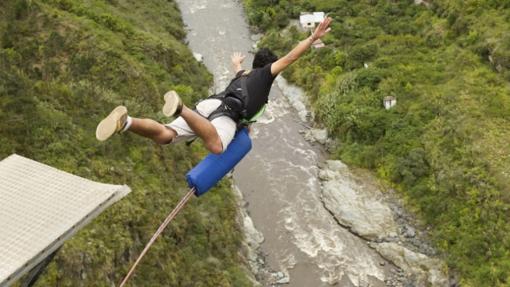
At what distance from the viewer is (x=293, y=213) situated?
1714 centimetres

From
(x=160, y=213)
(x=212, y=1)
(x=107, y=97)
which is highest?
(x=107, y=97)

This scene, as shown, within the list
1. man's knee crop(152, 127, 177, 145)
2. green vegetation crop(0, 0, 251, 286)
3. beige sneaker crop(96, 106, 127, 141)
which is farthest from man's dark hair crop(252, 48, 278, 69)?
green vegetation crop(0, 0, 251, 286)

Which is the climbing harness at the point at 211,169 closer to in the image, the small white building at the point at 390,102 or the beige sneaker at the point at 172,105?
the beige sneaker at the point at 172,105

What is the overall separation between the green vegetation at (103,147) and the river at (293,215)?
1481mm

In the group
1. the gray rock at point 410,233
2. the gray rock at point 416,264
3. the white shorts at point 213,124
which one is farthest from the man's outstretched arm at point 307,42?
the gray rock at point 410,233

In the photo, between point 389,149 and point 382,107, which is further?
point 382,107

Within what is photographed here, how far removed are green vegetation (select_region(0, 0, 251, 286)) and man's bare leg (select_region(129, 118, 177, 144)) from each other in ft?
13.9

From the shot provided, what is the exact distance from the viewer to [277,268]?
49.5ft

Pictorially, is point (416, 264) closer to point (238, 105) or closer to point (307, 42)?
point (238, 105)

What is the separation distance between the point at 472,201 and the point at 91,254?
11354mm

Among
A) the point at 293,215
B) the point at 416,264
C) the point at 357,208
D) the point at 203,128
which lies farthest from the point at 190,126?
the point at 357,208

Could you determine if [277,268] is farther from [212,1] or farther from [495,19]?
[212,1]

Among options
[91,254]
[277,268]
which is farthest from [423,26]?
[91,254]

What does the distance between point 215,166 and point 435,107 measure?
51.4 feet
